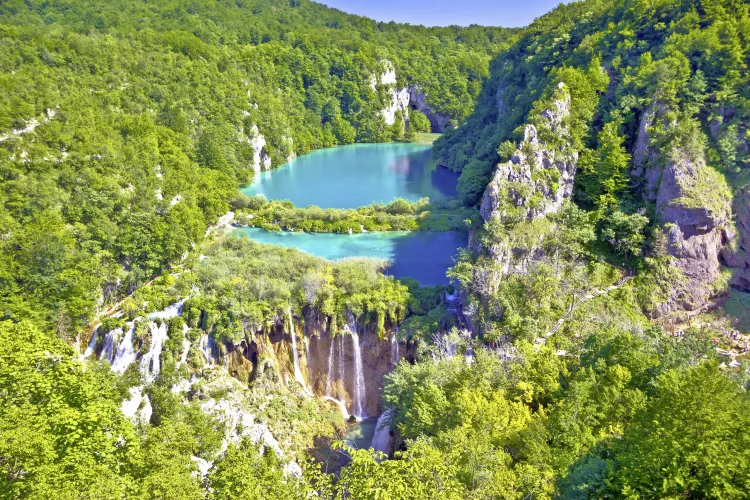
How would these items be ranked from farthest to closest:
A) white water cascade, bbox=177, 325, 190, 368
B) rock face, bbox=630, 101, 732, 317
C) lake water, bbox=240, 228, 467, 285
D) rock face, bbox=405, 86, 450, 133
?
rock face, bbox=405, 86, 450, 133
lake water, bbox=240, 228, 467, 285
rock face, bbox=630, 101, 732, 317
white water cascade, bbox=177, 325, 190, 368

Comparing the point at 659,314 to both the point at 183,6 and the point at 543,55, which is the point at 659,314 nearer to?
the point at 543,55

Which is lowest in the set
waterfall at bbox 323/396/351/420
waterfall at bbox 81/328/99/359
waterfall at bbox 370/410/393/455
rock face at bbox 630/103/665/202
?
waterfall at bbox 323/396/351/420

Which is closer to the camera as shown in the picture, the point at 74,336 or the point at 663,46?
the point at 74,336

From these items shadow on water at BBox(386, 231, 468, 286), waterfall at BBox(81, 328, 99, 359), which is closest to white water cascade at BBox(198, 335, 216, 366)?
waterfall at BBox(81, 328, 99, 359)

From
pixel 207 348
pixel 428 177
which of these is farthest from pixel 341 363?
pixel 428 177

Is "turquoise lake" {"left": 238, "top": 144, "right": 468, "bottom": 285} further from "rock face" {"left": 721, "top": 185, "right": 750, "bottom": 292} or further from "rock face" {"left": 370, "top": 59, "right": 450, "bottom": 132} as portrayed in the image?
"rock face" {"left": 721, "top": 185, "right": 750, "bottom": 292}

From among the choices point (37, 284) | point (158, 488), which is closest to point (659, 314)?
point (158, 488)
